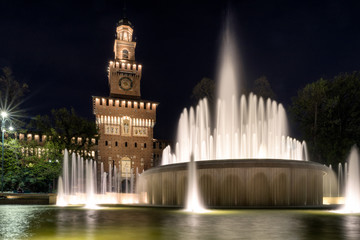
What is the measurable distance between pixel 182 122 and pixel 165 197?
10962 mm

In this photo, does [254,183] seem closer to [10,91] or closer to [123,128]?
[10,91]

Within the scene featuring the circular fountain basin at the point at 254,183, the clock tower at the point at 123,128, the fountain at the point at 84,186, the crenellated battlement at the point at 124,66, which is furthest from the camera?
the crenellated battlement at the point at 124,66

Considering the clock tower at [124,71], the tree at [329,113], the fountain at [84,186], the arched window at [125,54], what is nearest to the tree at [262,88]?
the tree at [329,113]

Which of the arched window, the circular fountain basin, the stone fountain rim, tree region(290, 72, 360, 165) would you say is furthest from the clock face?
the stone fountain rim

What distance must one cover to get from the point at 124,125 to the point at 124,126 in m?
0.16

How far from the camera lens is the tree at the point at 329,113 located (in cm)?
3189

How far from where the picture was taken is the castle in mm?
52312

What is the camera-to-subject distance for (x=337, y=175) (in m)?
30.2

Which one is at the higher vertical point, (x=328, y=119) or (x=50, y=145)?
(x=328, y=119)

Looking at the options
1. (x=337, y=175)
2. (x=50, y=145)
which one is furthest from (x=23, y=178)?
(x=337, y=175)

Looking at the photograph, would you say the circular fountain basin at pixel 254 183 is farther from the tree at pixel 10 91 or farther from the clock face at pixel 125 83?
the clock face at pixel 125 83

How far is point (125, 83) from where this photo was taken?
58.3 metres

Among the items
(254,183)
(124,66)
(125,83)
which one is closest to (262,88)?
(254,183)

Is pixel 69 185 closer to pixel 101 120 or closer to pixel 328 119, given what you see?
pixel 101 120
